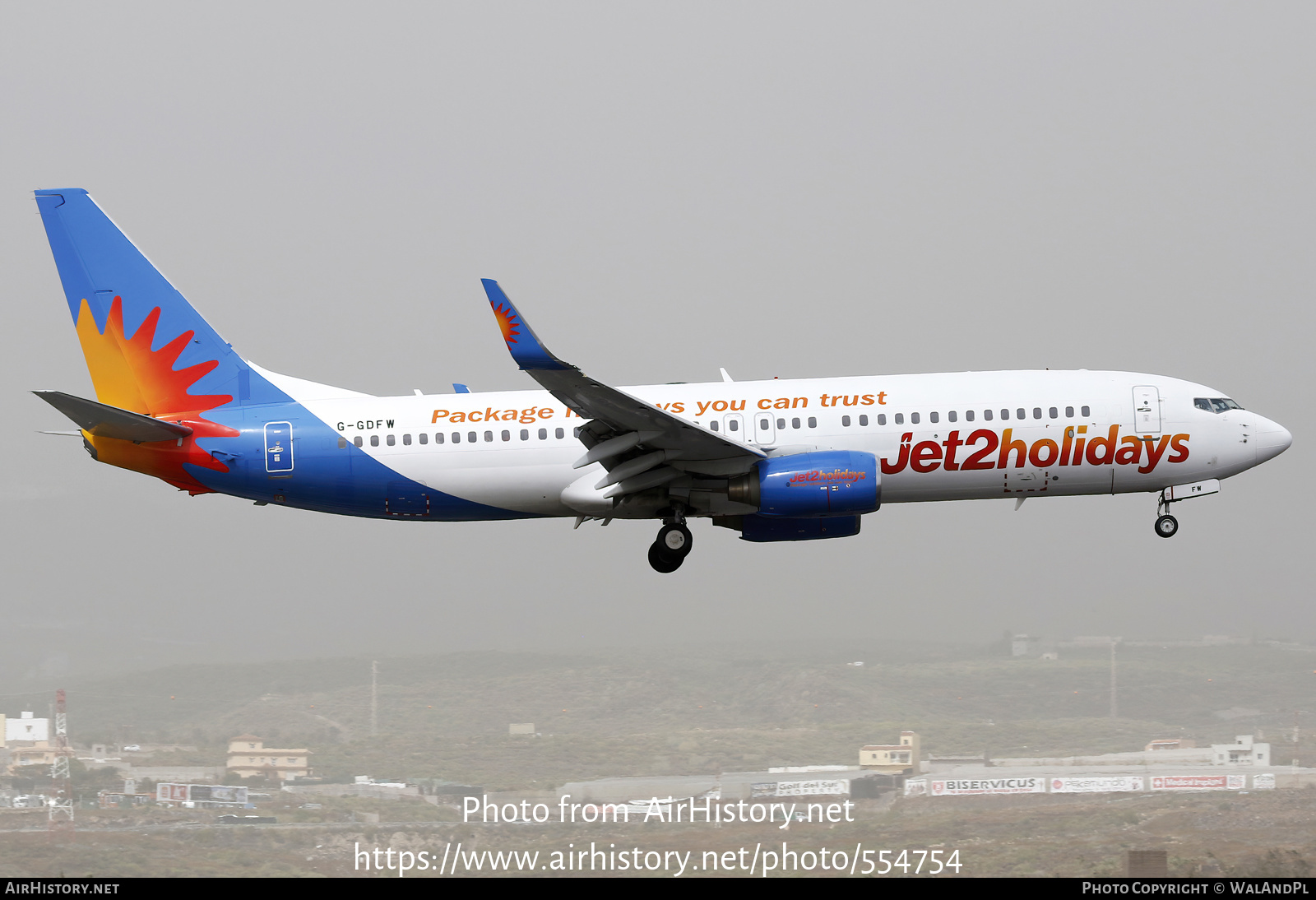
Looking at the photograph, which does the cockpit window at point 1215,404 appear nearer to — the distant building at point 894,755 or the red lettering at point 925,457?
the red lettering at point 925,457

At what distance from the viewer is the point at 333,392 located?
1156 inches

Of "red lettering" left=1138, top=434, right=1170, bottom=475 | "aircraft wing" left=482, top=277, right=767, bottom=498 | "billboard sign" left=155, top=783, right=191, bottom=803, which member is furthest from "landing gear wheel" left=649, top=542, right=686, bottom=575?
"billboard sign" left=155, top=783, right=191, bottom=803

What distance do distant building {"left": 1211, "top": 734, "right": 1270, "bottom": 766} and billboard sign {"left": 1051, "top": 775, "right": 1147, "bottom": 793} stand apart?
5.70 metres

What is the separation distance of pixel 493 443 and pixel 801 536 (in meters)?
8.31

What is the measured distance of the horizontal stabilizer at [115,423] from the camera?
Answer: 26.0 m

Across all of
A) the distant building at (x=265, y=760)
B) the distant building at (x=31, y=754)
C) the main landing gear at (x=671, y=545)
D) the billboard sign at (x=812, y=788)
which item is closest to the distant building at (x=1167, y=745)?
the billboard sign at (x=812, y=788)

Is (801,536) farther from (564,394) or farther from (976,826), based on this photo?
(976,826)

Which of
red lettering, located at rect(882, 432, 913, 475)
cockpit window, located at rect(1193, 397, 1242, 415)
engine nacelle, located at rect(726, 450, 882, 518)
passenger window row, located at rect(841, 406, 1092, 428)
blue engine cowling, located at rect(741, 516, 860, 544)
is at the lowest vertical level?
blue engine cowling, located at rect(741, 516, 860, 544)

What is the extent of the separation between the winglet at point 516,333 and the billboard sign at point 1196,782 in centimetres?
4808

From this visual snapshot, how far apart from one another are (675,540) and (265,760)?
38.0 meters

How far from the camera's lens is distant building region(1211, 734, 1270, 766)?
200 feet

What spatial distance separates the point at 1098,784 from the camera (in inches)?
2279

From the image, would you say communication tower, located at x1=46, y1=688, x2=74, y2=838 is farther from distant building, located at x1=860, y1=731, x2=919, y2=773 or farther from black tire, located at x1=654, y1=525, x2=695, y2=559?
black tire, located at x1=654, y1=525, x2=695, y2=559
